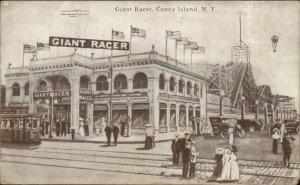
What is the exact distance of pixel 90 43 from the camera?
277 inches

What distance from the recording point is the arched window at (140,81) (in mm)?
7027

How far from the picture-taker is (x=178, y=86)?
7176mm

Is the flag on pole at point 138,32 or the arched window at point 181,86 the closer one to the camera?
the flag on pole at point 138,32

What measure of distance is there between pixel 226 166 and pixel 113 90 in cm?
226

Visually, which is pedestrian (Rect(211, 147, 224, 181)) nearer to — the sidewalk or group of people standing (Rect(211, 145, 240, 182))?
group of people standing (Rect(211, 145, 240, 182))

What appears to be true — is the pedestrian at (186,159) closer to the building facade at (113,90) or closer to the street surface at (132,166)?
the street surface at (132,166)

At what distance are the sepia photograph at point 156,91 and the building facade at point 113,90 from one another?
0.06 feet

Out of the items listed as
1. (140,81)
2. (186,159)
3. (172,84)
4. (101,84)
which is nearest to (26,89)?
(101,84)

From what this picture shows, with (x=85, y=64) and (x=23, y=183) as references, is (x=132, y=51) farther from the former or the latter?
(x=23, y=183)

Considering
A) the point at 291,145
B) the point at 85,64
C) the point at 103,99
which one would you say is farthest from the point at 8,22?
the point at 291,145

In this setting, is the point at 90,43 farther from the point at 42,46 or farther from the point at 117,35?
the point at 42,46

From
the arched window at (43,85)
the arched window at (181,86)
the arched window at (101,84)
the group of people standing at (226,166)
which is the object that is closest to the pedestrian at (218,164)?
the group of people standing at (226,166)

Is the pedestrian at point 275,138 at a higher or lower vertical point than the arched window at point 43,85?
lower

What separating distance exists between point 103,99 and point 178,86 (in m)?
1.31
